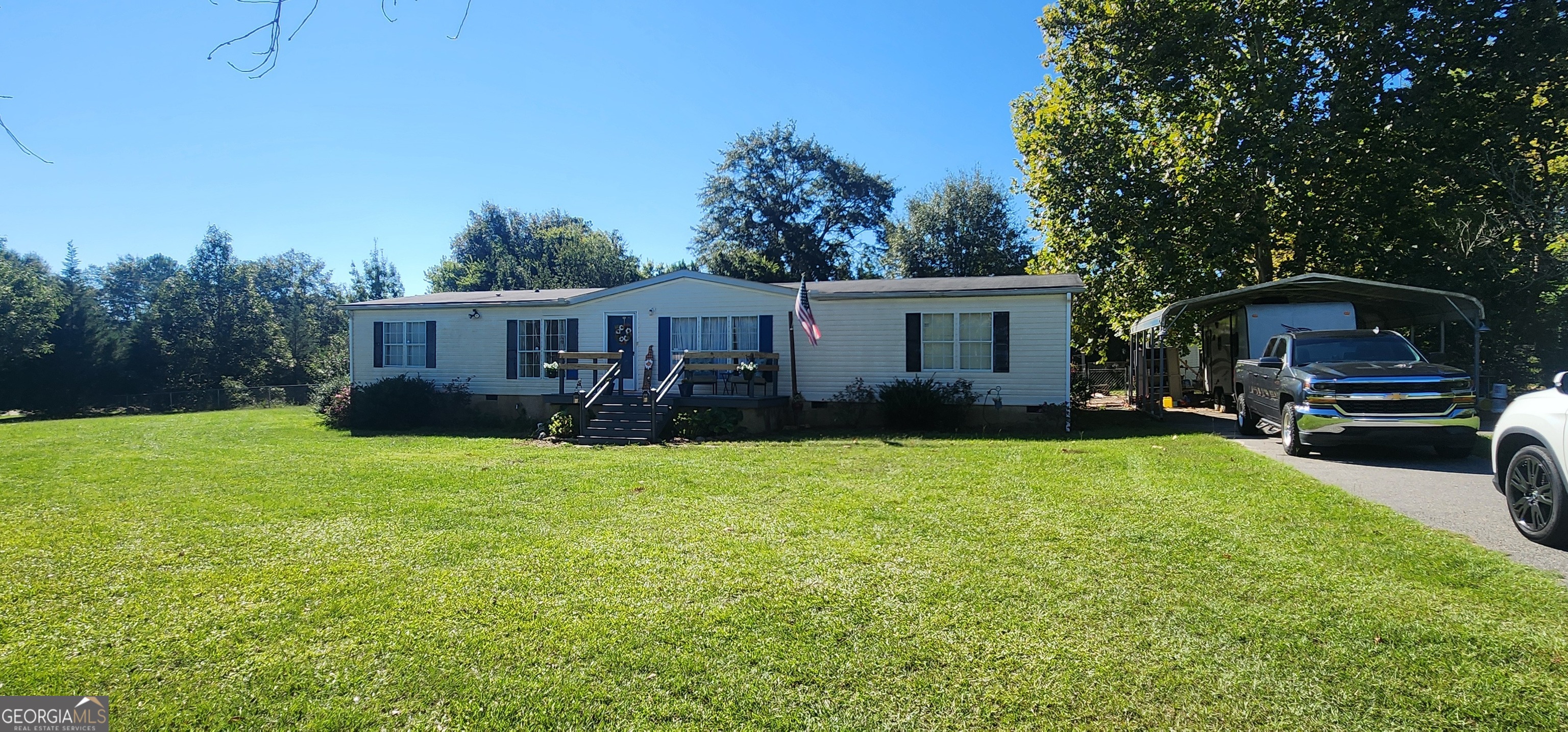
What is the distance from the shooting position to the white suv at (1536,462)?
5113mm

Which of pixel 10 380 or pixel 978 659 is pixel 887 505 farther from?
pixel 10 380

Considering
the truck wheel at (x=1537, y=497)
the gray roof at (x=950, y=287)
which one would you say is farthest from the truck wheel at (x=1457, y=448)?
the gray roof at (x=950, y=287)

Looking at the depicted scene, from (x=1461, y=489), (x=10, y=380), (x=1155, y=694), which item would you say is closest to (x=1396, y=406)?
(x=1461, y=489)

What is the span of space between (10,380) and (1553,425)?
4262cm

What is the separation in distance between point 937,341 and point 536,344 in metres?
9.67

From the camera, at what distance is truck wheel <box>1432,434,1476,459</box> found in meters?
8.84

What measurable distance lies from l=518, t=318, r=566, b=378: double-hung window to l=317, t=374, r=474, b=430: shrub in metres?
1.73

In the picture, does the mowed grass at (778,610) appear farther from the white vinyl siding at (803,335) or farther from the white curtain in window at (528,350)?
the white curtain in window at (528,350)

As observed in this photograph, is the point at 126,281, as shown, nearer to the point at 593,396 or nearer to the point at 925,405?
the point at 593,396

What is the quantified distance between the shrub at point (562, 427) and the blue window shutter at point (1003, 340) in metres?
8.60

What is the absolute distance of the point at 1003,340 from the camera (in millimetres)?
15305

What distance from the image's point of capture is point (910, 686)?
3.41 metres

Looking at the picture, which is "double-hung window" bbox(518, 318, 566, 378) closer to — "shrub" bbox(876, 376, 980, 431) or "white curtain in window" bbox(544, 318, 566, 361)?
"white curtain in window" bbox(544, 318, 566, 361)

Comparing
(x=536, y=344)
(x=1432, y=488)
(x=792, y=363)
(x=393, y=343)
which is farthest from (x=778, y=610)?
(x=393, y=343)
